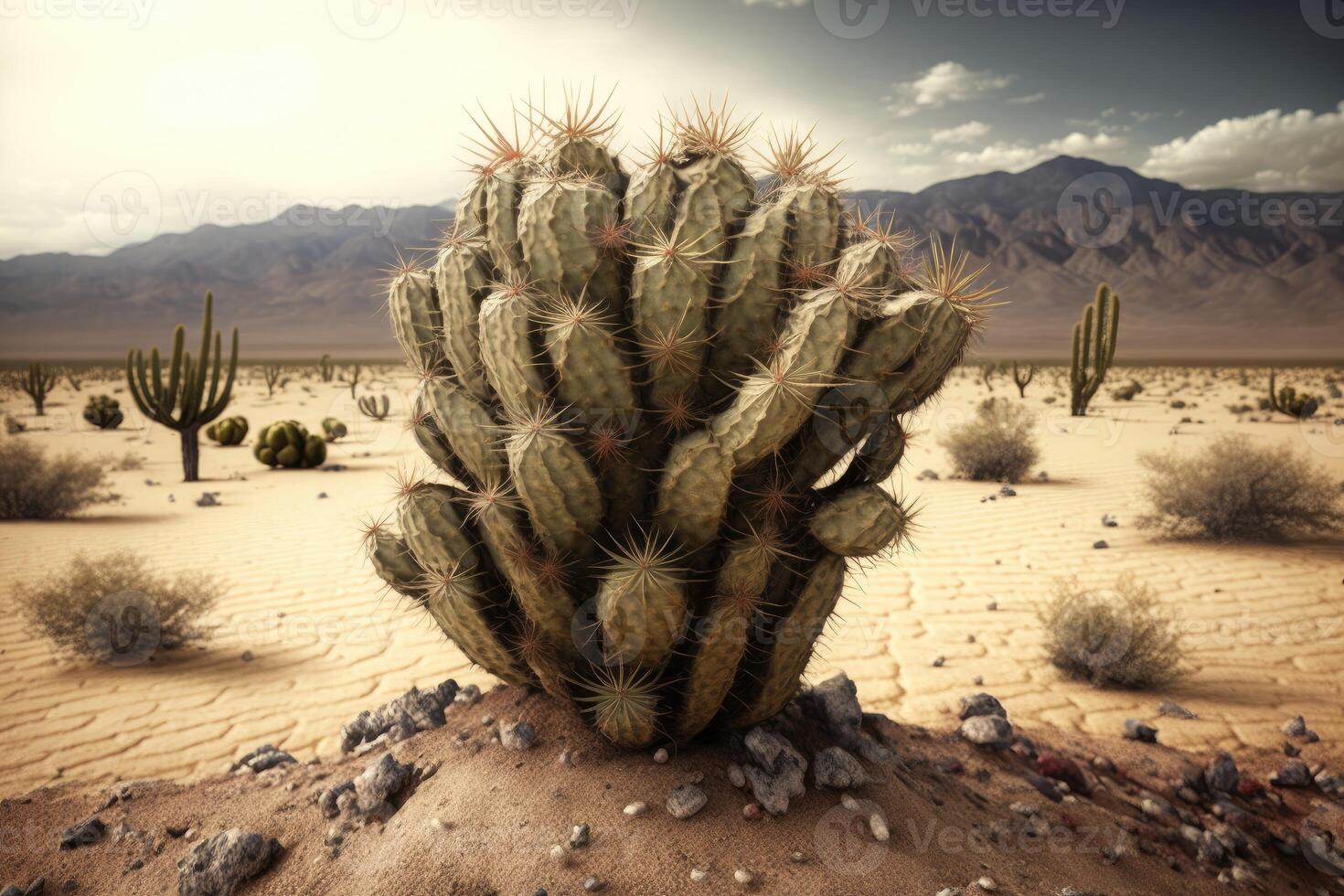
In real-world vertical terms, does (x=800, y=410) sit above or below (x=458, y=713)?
above

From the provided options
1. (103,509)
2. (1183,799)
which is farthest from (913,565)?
(103,509)

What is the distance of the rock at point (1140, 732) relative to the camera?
408cm

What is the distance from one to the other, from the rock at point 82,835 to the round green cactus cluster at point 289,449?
13.2 metres

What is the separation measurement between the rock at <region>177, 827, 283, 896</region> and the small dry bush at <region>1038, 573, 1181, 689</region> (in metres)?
4.74

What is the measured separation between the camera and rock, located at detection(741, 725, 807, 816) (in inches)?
103

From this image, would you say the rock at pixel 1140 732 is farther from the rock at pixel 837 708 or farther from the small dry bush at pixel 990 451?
the small dry bush at pixel 990 451

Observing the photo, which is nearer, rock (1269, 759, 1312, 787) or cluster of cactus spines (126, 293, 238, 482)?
rock (1269, 759, 1312, 787)

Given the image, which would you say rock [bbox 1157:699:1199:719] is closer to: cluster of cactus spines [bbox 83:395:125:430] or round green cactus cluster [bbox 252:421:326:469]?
round green cactus cluster [bbox 252:421:326:469]

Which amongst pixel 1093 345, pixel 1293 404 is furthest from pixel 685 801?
pixel 1293 404

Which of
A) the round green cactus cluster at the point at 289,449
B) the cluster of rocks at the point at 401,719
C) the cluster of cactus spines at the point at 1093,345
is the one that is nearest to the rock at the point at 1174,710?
the cluster of rocks at the point at 401,719

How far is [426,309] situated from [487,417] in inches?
23.3

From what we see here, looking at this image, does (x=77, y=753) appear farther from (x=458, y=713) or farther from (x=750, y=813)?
(x=750, y=813)

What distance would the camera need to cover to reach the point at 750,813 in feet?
8.43

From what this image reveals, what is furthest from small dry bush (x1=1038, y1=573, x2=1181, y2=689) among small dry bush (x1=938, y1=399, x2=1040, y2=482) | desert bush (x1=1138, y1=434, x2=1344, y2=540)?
small dry bush (x1=938, y1=399, x2=1040, y2=482)
